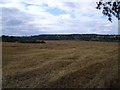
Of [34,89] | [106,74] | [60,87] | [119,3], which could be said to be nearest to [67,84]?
[60,87]

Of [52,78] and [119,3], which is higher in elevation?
[119,3]

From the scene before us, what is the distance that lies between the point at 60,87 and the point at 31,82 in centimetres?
197

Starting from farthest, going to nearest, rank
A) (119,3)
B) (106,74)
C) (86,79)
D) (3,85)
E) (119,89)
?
(119,3) → (106,74) → (86,79) → (3,85) → (119,89)

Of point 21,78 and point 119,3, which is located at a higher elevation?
point 119,3

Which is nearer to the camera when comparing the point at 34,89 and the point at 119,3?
the point at 34,89

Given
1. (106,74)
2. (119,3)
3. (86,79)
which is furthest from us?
(119,3)

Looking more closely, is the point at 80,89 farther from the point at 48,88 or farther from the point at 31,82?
the point at 31,82

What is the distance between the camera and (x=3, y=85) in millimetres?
15930

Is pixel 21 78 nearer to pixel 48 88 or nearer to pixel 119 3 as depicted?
pixel 48 88

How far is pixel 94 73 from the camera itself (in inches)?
784

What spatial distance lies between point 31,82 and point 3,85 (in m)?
1.40

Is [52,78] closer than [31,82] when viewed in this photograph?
No

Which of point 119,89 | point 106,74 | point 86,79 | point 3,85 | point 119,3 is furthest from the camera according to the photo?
point 119,3

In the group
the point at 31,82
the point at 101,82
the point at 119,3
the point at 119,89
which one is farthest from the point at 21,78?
the point at 119,3
